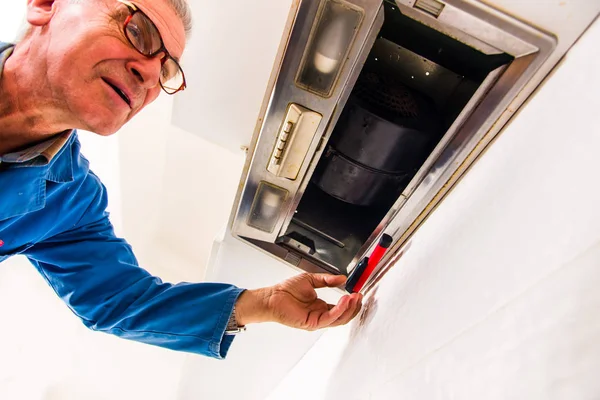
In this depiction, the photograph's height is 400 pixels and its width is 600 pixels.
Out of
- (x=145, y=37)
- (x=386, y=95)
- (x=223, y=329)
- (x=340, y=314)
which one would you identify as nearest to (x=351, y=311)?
(x=340, y=314)

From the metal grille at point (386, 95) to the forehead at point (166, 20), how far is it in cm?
56

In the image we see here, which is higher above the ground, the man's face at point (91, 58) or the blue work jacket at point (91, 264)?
the man's face at point (91, 58)

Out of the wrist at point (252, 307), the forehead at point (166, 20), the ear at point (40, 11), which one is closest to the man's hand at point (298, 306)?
the wrist at point (252, 307)

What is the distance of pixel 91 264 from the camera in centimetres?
118

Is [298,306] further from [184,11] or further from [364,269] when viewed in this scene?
[184,11]

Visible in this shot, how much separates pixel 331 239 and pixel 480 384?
2.87 ft

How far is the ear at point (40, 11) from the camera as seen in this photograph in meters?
0.85

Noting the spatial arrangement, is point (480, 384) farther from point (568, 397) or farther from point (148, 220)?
point (148, 220)

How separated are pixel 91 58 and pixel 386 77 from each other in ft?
2.47

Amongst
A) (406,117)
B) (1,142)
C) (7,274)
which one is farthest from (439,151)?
(7,274)

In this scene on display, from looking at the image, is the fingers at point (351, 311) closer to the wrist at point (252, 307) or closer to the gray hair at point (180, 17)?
the wrist at point (252, 307)

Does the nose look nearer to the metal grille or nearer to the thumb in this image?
the metal grille

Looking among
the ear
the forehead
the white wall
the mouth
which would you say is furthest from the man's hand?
the ear

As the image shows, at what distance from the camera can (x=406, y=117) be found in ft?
2.65
